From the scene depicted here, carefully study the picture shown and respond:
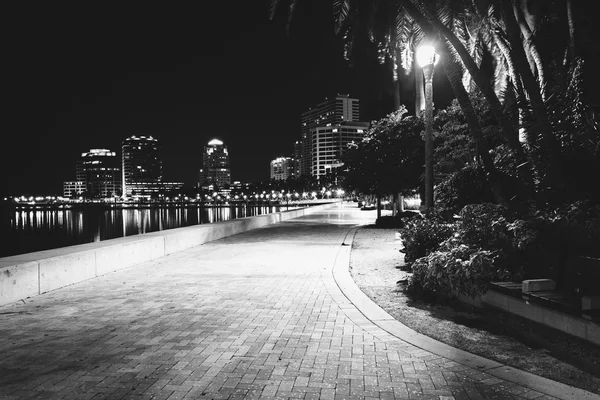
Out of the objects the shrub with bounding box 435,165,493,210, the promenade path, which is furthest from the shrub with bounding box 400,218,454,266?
the promenade path

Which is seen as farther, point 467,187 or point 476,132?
point 467,187

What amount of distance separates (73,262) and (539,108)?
9.96m

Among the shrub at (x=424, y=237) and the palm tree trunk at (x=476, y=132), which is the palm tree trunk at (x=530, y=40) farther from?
the shrub at (x=424, y=237)

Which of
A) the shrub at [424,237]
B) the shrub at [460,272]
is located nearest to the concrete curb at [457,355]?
the shrub at [460,272]

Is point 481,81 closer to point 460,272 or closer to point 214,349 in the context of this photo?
point 460,272

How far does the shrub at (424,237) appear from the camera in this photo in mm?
9477

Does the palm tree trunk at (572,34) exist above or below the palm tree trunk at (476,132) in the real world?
above

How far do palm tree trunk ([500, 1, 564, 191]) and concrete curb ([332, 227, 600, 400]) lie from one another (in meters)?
4.27

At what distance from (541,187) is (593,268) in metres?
3.38

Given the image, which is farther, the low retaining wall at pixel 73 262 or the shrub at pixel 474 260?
the low retaining wall at pixel 73 262

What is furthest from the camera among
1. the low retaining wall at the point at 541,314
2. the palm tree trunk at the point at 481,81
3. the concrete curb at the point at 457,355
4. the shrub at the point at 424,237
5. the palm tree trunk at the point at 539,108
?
the shrub at the point at 424,237

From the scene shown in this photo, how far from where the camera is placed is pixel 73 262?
8820mm

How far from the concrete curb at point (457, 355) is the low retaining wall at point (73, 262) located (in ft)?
18.6

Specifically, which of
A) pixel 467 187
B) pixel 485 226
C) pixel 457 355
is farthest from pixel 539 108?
pixel 457 355
